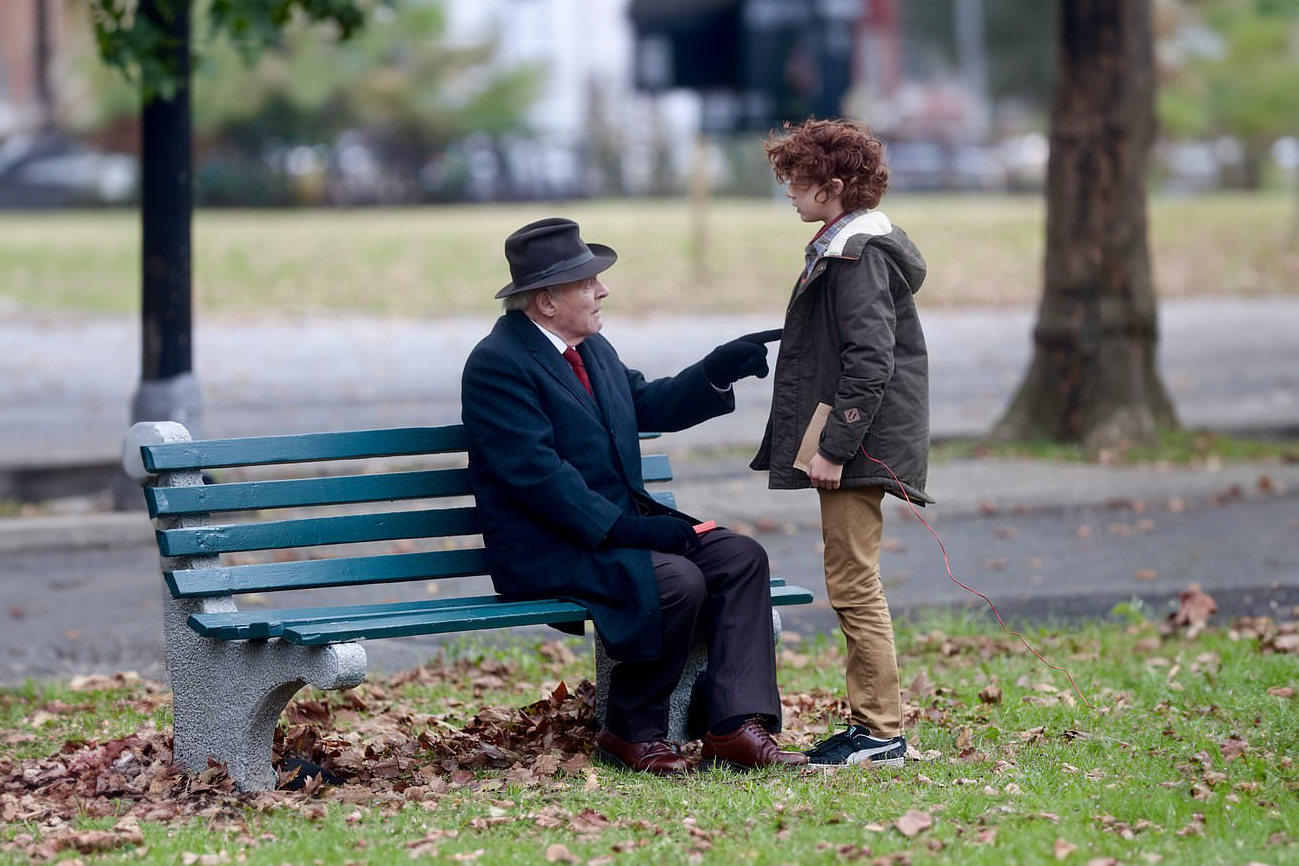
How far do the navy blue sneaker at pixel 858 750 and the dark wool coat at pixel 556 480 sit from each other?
0.58 m

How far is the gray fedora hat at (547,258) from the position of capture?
4727 millimetres

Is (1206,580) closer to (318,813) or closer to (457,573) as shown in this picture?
(457,573)

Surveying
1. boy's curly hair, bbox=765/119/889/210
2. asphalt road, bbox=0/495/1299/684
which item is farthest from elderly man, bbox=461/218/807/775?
asphalt road, bbox=0/495/1299/684

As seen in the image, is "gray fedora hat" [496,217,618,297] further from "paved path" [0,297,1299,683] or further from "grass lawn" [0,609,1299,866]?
"paved path" [0,297,1299,683]

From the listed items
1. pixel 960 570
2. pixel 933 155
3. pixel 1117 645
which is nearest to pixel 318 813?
pixel 1117 645

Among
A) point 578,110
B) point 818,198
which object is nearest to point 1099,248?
point 818,198

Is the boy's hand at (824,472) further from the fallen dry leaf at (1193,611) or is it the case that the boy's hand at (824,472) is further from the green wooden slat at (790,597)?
the fallen dry leaf at (1193,611)

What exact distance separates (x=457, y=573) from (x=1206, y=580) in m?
4.08

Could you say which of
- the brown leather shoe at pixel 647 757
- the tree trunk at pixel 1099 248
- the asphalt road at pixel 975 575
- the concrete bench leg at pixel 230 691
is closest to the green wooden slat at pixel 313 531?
the concrete bench leg at pixel 230 691

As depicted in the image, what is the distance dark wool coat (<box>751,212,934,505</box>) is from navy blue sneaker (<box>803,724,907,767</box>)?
696mm

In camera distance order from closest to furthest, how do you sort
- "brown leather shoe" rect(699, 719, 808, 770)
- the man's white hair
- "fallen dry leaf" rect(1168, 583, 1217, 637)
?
1. "brown leather shoe" rect(699, 719, 808, 770)
2. the man's white hair
3. "fallen dry leaf" rect(1168, 583, 1217, 637)

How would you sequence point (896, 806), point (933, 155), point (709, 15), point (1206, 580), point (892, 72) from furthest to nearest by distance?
point (892, 72)
point (933, 155)
point (709, 15)
point (1206, 580)
point (896, 806)

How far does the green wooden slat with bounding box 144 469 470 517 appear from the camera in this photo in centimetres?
461

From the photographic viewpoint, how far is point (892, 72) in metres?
53.8
